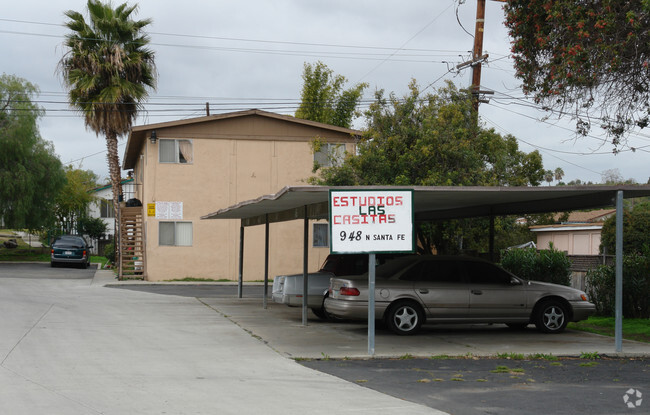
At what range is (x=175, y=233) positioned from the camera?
2991cm

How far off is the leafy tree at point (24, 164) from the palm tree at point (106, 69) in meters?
8.94

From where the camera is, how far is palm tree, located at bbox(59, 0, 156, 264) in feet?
107

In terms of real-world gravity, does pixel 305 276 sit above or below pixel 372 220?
below

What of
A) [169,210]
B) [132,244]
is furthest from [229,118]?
[132,244]

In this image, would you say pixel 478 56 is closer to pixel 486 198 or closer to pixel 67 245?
pixel 486 198

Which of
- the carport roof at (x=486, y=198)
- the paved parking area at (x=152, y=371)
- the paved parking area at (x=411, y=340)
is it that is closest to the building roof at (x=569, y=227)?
the carport roof at (x=486, y=198)

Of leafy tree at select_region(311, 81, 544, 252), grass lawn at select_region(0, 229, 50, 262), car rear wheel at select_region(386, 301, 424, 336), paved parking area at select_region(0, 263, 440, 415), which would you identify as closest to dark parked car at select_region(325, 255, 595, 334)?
car rear wheel at select_region(386, 301, 424, 336)

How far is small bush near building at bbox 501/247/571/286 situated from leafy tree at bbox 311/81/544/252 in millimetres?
3803

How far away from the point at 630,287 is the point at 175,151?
19.2 m

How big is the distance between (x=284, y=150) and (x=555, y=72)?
1842 cm

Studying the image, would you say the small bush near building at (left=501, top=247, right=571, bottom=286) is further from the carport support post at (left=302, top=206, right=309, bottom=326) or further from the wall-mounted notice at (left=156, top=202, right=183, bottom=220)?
the wall-mounted notice at (left=156, top=202, right=183, bottom=220)

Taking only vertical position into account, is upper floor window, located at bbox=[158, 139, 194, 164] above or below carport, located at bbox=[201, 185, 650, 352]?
above

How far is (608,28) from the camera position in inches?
478

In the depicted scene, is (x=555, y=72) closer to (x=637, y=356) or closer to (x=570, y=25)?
(x=570, y=25)
